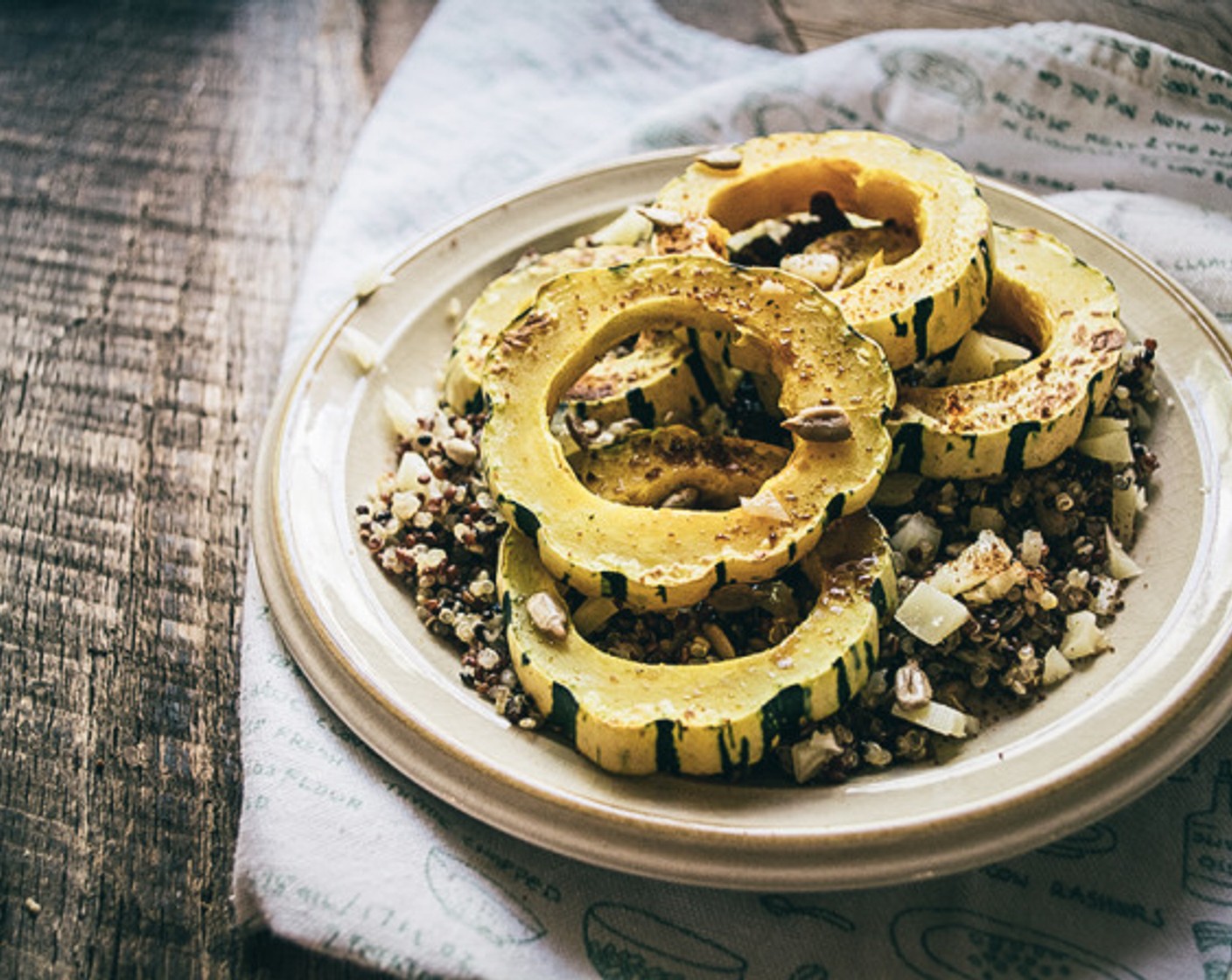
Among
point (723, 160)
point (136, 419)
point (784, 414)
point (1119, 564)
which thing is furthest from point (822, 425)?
point (136, 419)

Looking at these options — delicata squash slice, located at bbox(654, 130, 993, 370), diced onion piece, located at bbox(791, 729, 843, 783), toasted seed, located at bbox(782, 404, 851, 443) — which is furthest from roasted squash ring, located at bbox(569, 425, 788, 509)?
diced onion piece, located at bbox(791, 729, 843, 783)

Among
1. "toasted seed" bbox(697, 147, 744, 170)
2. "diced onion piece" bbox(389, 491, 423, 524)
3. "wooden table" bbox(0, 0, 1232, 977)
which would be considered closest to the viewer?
"wooden table" bbox(0, 0, 1232, 977)

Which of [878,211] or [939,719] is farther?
[878,211]

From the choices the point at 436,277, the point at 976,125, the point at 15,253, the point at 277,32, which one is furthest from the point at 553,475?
the point at 277,32

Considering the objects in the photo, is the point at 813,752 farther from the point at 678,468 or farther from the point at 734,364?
the point at 734,364

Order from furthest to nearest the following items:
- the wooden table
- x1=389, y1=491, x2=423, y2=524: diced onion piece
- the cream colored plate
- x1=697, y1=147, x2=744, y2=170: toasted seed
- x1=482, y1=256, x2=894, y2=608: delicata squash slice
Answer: x1=697, y1=147, x2=744, y2=170: toasted seed, x1=389, y1=491, x2=423, y2=524: diced onion piece, the wooden table, x1=482, y1=256, x2=894, y2=608: delicata squash slice, the cream colored plate

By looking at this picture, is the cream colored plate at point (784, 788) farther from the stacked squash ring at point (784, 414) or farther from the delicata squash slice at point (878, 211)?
the delicata squash slice at point (878, 211)

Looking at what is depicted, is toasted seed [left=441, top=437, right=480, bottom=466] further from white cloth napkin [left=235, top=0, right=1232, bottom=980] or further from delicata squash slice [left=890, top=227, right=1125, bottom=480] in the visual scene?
delicata squash slice [left=890, top=227, right=1125, bottom=480]
